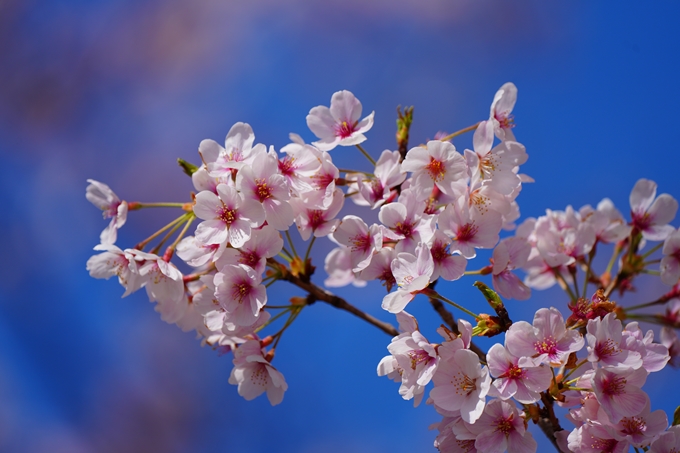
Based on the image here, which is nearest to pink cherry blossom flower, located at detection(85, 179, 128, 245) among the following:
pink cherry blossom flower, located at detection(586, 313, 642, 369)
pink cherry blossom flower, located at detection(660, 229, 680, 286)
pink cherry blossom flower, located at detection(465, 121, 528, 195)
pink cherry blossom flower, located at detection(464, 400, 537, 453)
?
pink cherry blossom flower, located at detection(465, 121, 528, 195)

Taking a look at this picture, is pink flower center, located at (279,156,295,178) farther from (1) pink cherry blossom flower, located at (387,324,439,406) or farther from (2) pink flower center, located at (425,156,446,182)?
(1) pink cherry blossom flower, located at (387,324,439,406)

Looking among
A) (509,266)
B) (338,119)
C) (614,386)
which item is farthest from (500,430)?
(338,119)

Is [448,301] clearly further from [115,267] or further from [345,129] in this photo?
[115,267]

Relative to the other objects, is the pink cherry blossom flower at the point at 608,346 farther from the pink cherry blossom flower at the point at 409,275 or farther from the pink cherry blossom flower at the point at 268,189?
the pink cherry blossom flower at the point at 268,189

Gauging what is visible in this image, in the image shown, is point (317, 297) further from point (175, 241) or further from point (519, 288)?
point (519, 288)

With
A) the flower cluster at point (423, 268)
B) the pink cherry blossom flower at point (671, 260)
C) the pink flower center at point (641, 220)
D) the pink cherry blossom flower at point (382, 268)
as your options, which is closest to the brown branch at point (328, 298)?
the flower cluster at point (423, 268)
